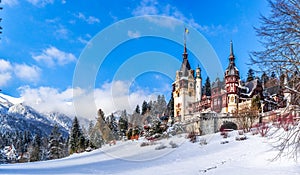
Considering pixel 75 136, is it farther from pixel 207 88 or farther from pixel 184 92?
pixel 207 88

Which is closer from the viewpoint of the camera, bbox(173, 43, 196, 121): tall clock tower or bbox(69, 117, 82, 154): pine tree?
bbox(69, 117, 82, 154): pine tree

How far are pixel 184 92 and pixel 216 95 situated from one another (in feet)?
25.1

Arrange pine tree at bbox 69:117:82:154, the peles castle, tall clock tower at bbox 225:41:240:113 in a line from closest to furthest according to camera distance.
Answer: the peles castle, tall clock tower at bbox 225:41:240:113, pine tree at bbox 69:117:82:154

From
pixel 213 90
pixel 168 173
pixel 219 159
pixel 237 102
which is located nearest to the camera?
pixel 168 173

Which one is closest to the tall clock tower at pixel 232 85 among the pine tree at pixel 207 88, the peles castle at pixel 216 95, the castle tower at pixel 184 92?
the peles castle at pixel 216 95

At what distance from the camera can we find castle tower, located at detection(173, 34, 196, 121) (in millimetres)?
57625

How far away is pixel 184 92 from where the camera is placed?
58.3 metres

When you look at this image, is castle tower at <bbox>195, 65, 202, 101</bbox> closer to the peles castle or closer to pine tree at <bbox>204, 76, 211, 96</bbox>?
the peles castle

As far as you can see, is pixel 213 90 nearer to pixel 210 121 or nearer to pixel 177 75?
pixel 177 75

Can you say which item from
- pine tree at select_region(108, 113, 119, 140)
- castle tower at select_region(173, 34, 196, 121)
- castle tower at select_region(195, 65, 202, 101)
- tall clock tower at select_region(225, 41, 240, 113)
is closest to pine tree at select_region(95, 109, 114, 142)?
pine tree at select_region(108, 113, 119, 140)

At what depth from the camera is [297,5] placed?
9266 millimetres

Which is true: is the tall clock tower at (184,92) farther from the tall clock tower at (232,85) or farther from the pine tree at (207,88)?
the tall clock tower at (232,85)

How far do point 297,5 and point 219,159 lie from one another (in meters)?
7.59

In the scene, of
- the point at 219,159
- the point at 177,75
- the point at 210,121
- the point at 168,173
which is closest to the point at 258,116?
the point at 210,121
